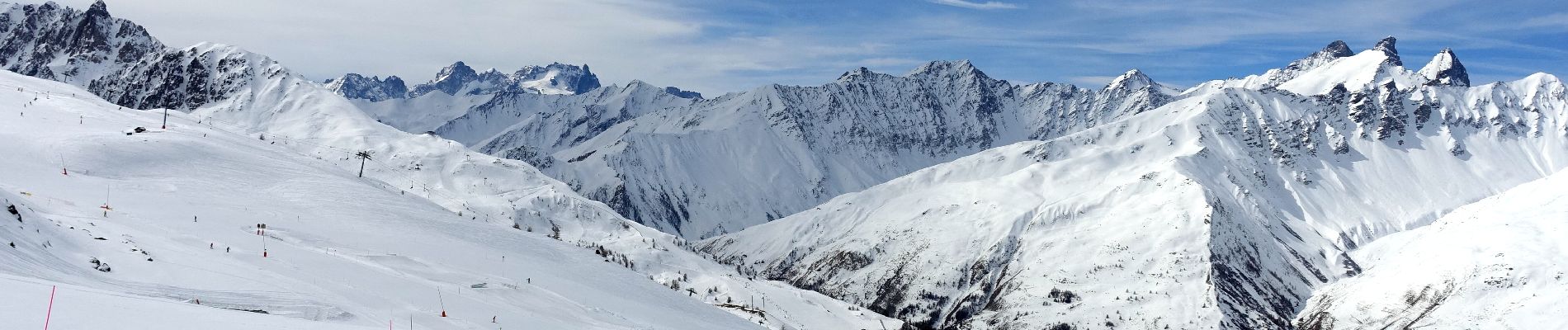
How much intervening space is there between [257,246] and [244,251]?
1922 millimetres

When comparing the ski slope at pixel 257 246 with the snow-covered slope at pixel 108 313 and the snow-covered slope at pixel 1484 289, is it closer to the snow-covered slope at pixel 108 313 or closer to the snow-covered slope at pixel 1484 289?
the snow-covered slope at pixel 108 313

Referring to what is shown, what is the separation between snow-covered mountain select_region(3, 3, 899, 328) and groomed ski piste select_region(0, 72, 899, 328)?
33.0 meters

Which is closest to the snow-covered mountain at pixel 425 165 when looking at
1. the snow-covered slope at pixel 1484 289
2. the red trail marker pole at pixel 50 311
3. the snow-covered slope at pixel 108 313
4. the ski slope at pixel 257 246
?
the ski slope at pixel 257 246

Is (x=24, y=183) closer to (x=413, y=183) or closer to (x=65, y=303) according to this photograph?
(x=65, y=303)

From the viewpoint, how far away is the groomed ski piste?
27.0 m

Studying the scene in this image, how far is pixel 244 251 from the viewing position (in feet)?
121

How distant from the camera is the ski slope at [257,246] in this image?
2886cm

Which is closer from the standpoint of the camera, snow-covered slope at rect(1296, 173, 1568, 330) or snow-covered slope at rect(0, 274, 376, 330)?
snow-covered slope at rect(0, 274, 376, 330)

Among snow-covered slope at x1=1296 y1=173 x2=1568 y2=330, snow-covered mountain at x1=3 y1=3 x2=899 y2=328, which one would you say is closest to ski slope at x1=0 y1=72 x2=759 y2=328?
snow-covered mountain at x1=3 y1=3 x2=899 y2=328

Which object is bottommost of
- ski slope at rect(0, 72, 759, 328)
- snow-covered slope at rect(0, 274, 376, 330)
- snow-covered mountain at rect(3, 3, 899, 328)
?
snow-covered mountain at rect(3, 3, 899, 328)

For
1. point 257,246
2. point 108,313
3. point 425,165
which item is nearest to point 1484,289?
point 425,165

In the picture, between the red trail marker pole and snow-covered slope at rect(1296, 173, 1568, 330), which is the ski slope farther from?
snow-covered slope at rect(1296, 173, 1568, 330)

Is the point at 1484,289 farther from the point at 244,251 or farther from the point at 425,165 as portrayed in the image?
the point at 244,251

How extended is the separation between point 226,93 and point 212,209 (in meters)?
137
